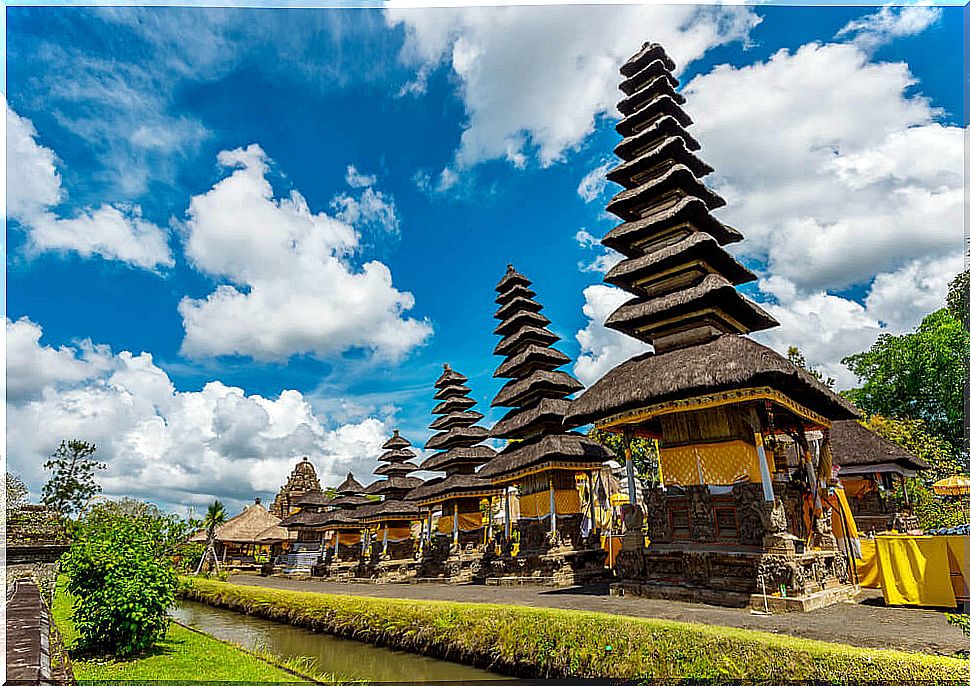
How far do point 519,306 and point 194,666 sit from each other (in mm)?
19127

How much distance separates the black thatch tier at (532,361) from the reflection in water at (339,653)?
12.9 meters

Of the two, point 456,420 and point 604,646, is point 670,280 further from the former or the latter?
→ point 456,420

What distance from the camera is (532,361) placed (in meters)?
23.2

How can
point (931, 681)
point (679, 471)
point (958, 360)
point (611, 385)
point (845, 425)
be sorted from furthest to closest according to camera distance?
point (958, 360)
point (845, 425)
point (611, 385)
point (679, 471)
point (931, 681)

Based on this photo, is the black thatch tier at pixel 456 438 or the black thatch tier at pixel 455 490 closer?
the black thatch tier at pixel 455 490

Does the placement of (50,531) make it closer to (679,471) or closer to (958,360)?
(679,471)

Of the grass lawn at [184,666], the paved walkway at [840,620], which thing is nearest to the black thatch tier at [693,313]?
the paved walkway at [840,620]

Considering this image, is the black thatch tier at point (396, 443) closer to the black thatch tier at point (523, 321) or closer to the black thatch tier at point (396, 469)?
the black thatch tier at point (396, 469)

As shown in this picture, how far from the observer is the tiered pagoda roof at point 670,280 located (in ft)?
38.7

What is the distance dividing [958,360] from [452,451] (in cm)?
2714

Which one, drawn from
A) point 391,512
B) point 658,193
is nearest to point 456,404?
point 391,512

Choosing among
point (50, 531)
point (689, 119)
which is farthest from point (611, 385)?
point (50, 531)

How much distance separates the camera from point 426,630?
9992 millimetres

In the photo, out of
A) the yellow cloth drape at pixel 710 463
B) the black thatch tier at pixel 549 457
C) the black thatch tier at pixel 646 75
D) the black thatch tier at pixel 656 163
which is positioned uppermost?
the black thatch tier at pixel 646 75
